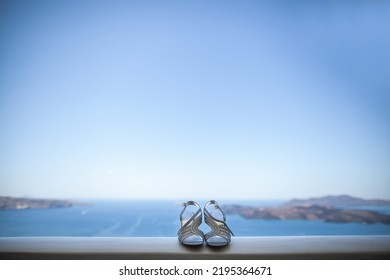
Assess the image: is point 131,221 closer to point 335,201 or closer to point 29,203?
point 29,203

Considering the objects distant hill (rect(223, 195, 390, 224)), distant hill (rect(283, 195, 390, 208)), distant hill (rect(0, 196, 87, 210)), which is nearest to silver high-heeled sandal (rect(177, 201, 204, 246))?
distant hill (rect(0, 196, 87, 210))

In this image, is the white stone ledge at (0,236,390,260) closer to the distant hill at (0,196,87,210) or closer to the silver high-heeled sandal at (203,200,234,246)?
the silver high-heeled sandal at (203,200,234,246)

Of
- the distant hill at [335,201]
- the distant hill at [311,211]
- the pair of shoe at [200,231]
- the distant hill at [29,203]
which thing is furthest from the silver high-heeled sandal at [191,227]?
the distant hill at [311,211]

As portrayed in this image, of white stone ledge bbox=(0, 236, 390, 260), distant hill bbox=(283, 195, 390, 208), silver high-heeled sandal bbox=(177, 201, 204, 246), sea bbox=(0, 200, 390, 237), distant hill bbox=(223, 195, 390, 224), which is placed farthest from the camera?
sea bbox=(0, 200, 390, 237)

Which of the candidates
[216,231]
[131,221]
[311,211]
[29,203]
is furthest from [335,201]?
[29,203]

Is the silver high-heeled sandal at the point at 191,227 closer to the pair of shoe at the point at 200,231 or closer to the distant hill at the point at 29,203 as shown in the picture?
the pair of shoe at the point at 200,231
